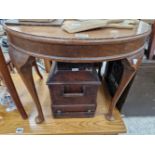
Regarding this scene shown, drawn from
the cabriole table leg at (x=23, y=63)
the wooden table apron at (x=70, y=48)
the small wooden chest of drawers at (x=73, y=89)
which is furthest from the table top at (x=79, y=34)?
the small wooden chest of drawers at (x=73, y=89)

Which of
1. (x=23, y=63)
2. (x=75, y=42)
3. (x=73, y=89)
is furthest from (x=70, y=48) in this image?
(x=73, y=89)

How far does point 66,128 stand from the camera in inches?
38.2

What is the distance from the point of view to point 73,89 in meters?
0.92

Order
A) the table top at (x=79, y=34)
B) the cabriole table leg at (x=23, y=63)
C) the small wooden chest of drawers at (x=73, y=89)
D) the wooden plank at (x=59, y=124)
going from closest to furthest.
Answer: the table top at (x=79, y=34)
the cabriole table leg at (x=23, y=63)
the small wooden chest of drawers at (x=73, y=89)
the wooden plank at (x=59, y=124)

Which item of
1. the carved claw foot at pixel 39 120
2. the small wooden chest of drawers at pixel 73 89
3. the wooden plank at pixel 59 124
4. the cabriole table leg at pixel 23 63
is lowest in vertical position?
the wooden plank at pixel 59 124

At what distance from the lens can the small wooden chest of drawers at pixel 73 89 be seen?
822mm

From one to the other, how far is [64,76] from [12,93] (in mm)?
331

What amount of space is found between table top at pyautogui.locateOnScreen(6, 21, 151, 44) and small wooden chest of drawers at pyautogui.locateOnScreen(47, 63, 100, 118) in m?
0.24

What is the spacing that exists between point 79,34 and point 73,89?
1.31 ft

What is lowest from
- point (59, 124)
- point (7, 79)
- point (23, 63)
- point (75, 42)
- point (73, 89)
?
point (59, 124)

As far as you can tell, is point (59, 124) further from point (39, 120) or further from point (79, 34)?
point (79, 34)

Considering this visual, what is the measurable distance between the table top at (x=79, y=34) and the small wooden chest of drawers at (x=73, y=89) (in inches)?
9.4

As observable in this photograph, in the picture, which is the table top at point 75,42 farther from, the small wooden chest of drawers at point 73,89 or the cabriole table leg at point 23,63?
the small wooden chest of drawers at point 73,89

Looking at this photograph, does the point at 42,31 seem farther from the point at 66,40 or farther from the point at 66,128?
the point at 66,128
